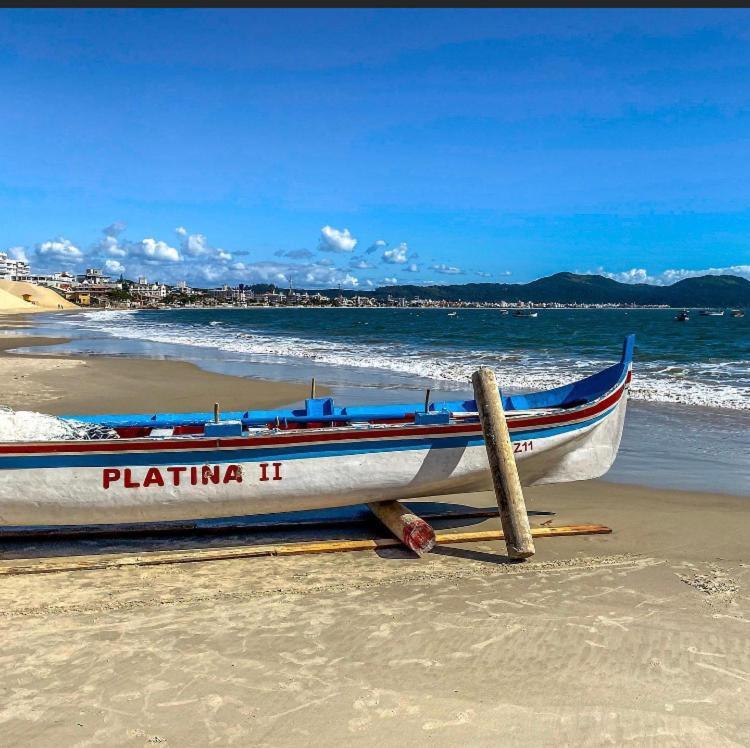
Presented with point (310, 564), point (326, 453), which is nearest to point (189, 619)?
point (310, 564)

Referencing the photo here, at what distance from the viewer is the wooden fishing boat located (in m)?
6.03

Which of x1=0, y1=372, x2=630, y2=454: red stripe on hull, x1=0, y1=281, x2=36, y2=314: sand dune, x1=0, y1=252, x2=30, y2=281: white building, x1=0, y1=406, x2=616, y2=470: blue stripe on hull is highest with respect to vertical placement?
x1=0, y1=252, x2=30, y2=281: white building

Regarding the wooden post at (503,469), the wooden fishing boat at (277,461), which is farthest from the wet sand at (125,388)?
the wooden post at (503,469)

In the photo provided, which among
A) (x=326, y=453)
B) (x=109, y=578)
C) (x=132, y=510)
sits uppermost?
(x=326, y=453)

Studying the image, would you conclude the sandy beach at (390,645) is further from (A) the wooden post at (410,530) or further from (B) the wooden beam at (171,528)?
(A) the wooden post at (410,530)

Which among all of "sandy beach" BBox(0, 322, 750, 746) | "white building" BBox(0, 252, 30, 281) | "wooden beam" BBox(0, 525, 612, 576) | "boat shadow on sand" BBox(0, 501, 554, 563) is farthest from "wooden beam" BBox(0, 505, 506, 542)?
"white building" BBox(0, 252, 30, 281)

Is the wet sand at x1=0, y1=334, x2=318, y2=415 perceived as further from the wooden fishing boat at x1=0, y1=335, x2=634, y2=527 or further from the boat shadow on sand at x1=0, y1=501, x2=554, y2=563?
the wooden fishing boat at x1=0, y1=335, x2=634, y2=527

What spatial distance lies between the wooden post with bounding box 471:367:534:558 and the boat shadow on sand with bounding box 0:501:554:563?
322mm

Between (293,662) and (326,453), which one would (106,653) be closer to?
(293,662)

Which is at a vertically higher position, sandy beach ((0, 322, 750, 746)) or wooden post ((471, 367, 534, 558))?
wooden post ((471, 367, 534, 558))

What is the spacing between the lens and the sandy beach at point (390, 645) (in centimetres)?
374

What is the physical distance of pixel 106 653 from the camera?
4.48 meters

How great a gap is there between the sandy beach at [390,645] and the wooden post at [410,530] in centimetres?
21

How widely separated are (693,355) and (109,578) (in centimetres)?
3255
